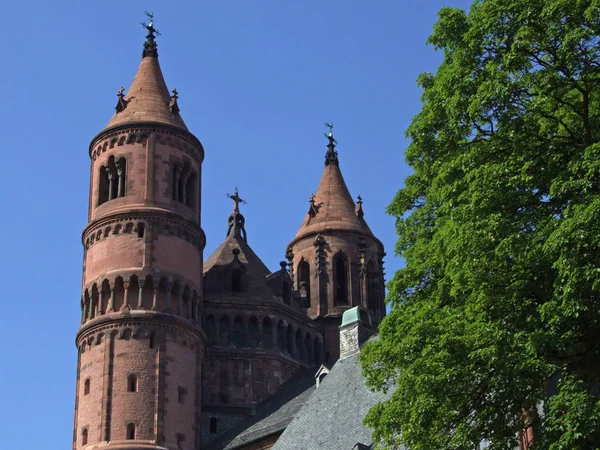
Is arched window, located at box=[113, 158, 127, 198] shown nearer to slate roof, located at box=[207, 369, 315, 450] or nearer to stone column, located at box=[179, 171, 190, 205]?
stone column, located at box=[179, 171, 190, 205]

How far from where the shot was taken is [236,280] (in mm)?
73375

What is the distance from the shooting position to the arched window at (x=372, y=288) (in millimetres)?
78625

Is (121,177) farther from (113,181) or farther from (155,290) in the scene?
(155,290)

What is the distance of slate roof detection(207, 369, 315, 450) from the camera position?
2442 inches

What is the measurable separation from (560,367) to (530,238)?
108 inches

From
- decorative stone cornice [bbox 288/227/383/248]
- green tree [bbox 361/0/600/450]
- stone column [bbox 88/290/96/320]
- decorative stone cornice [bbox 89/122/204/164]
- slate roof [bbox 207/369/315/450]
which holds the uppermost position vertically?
decorative stone cornice [bbox 89/122/204/164]

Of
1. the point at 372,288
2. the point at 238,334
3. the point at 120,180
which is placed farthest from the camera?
the point at 372,288

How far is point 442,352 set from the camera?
25578 millimetres

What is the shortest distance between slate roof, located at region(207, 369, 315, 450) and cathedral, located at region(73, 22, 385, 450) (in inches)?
5.1

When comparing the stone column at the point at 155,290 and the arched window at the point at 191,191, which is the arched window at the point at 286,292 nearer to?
the arched window at the point at 191,191

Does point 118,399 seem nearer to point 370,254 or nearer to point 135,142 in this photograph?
point 135,142

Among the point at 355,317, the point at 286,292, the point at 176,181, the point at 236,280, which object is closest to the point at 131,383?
the point at 176,181

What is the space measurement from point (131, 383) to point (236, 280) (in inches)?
516

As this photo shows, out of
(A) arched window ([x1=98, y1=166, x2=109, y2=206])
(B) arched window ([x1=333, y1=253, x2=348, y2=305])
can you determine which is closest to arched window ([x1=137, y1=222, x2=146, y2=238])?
(A) arched window ([x1=98, y1=166, x2=109, y2=206])
